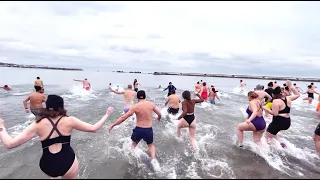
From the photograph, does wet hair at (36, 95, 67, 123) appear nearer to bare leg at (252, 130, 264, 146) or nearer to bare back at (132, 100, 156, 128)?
bare back at (132, 100, 156, 128)

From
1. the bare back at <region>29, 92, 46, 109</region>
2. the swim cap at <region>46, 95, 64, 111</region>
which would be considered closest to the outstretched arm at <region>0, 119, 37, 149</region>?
the swim cap at <region>46, 95, 64, 111</region>

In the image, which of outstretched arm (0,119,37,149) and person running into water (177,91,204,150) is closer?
outstretched arm (0,119,37,149)

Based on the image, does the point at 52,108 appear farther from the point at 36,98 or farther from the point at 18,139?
the point at 36,98

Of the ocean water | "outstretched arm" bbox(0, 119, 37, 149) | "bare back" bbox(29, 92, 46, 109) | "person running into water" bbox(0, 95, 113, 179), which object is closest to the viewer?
"outstretched arm" bbox(0, 119, 37, 149)

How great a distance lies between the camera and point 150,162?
6.81 metres

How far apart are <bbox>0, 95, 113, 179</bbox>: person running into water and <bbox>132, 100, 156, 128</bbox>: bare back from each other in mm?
2429

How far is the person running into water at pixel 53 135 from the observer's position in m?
3.76

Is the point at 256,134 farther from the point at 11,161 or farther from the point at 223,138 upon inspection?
the point at 11,161

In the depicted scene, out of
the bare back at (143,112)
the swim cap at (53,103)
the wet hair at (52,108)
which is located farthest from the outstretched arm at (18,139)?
the bare back at (143,112)

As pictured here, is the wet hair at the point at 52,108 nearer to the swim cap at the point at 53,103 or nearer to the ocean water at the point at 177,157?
the swim cap at the point at 53,103

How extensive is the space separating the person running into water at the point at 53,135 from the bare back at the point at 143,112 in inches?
95.6

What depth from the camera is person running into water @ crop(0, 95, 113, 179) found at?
12.3 feet

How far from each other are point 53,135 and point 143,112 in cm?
296

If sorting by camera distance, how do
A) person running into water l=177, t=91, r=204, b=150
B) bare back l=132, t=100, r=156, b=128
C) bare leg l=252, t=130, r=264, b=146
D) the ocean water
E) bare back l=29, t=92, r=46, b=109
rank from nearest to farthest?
1. the ocean water
2. bare back l=132, t=100, r=156, b=128
3. bare leg l=252, t=130, r=264, b=146
4. person running into water l=177, t=91, r=204, b=150
5. bare back l=29, t=92, r=46, b=109
